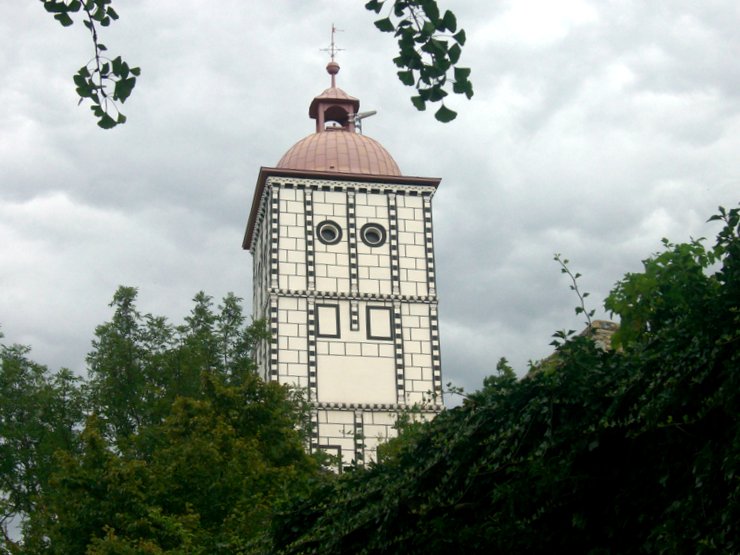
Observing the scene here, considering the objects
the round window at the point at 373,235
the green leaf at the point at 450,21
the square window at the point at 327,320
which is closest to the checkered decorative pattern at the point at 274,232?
the square window at the point at 327,320

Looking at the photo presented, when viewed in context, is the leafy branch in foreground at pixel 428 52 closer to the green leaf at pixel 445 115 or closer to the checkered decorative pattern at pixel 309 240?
the green leaf at pixel 445 115

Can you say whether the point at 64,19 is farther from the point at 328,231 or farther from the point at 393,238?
the point at 393,238

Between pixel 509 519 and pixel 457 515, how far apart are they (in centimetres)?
76

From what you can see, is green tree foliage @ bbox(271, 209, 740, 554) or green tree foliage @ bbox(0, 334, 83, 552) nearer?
green tree foliage @ bbox(271, 209, 740, 554)

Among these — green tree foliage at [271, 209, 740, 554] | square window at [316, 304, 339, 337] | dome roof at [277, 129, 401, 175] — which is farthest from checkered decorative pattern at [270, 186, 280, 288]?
green tree foliage at [271, 209, 740, 554]

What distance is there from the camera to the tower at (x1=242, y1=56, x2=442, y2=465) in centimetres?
4253

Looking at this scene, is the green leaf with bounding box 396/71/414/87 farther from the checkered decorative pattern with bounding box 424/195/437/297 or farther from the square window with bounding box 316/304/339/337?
the checkered decorative pattern with bounding box 424/195/437/297

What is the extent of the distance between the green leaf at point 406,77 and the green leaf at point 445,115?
20 centimetres

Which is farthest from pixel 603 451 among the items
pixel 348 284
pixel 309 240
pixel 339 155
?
pixel 339 155

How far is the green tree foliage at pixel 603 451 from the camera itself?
25.7 feet

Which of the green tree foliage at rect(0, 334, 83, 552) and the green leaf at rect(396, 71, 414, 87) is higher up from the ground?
the green tree foliage at rect(0, 334, 83, 552)

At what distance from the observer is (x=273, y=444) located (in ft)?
86.4

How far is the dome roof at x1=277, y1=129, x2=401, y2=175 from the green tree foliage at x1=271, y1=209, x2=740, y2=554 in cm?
3480

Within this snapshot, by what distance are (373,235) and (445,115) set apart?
126 ft
